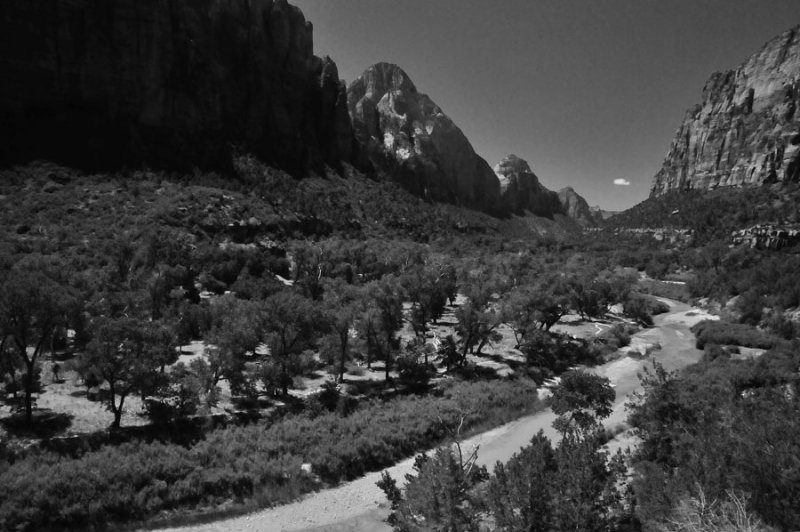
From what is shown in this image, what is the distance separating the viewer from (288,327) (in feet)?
104

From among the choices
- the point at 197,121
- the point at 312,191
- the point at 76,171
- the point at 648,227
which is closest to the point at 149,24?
the point at 197,121

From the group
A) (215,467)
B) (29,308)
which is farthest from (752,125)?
(29,308)

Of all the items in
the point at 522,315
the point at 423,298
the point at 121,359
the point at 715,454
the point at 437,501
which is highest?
the point at 423,298

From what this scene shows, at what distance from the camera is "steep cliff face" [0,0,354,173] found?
7688 cm

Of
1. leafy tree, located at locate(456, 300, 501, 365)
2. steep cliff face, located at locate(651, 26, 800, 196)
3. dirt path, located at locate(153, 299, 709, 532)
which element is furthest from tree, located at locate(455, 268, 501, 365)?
steep cliff face, located at locate(651, 26, 800, 196)

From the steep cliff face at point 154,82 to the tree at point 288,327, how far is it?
221ft

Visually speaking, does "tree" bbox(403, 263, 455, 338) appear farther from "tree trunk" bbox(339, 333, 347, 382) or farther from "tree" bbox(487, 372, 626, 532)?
"tree" bbox(487, 372, 626, 532)

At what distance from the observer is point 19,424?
2141 centimetres

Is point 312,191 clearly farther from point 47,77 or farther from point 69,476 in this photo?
point 69,476

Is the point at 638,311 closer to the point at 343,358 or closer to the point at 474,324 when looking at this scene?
the point at 474,324

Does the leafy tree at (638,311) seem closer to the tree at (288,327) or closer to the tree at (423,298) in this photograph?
the tree at (423,298)

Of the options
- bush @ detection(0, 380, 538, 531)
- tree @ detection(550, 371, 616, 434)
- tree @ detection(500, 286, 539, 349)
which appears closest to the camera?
bush @ detection(0, 380, 538, 531)

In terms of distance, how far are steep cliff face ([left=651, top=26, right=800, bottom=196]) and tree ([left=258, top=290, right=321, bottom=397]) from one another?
157 metres

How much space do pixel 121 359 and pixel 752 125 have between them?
8006 inches
